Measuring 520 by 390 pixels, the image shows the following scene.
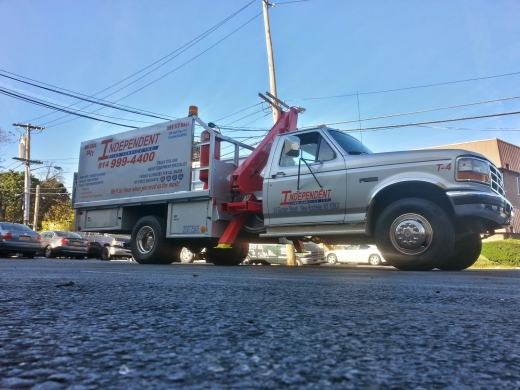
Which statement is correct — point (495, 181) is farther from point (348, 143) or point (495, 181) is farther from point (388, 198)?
point (348, 143)

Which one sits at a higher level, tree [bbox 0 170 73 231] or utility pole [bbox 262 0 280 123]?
utility pole [bbox 262 0 280 123]

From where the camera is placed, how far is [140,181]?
28.4 ft

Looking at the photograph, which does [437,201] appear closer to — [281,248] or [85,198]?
[85,198]

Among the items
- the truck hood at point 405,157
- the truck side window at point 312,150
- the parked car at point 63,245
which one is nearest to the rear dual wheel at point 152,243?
the truck side window at point 312,150

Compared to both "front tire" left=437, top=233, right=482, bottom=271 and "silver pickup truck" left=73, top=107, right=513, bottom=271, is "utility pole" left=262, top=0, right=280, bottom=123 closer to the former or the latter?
"silver pickup truck" left=73, top=107, right=513, bottom=271

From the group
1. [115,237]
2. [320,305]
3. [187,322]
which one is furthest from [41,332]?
[115,237]

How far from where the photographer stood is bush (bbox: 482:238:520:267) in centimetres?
1537

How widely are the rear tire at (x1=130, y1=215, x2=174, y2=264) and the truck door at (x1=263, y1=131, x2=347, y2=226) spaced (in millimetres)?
2342

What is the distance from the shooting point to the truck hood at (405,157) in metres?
5.41

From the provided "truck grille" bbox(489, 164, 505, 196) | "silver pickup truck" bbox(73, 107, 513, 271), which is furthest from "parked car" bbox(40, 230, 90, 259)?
"truck grille" bbox(489, 164, 505, 196)

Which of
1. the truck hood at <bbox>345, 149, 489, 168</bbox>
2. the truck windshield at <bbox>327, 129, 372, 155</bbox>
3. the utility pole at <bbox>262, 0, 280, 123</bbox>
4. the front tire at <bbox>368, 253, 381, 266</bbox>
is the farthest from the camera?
the front tire at <bbox>368, 253, 381, 266</bbox>

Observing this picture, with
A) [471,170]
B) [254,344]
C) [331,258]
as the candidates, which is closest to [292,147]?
[471,170]

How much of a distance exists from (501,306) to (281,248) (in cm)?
1357

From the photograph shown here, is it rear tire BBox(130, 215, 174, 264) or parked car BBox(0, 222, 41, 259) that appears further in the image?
parked car BBox(0, 222, 41, 259)
